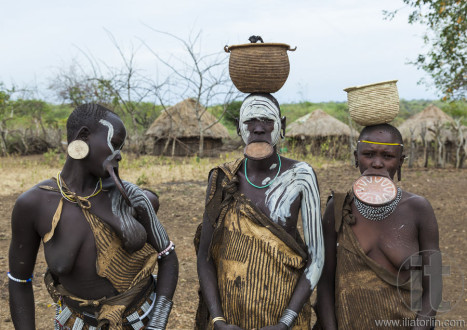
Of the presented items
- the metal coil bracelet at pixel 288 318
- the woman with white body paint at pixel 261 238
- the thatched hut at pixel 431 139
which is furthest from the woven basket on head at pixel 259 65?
the thatched hut at pixel 431 139

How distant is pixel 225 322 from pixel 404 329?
727mm

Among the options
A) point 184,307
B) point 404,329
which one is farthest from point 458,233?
point 404,329

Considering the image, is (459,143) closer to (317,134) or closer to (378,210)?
(317,134)

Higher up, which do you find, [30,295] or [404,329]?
[30,295]

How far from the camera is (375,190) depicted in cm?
177

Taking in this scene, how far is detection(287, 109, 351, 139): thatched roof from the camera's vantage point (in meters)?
16.2

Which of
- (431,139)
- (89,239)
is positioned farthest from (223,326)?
(431,139)

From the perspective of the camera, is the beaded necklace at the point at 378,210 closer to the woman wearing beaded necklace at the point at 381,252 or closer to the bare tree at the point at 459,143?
the woman wearing beaded necklace at the point at 381,252

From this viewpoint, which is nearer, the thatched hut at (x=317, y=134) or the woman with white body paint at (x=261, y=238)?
the woman with white body paint at (x=261, y=238)

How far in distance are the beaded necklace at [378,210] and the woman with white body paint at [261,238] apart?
208 mm

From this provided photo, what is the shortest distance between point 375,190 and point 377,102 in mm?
370

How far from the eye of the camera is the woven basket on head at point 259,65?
Result: 5.74 feet

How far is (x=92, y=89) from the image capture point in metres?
14.6

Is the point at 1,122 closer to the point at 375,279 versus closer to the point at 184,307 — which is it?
the point at 184,307
